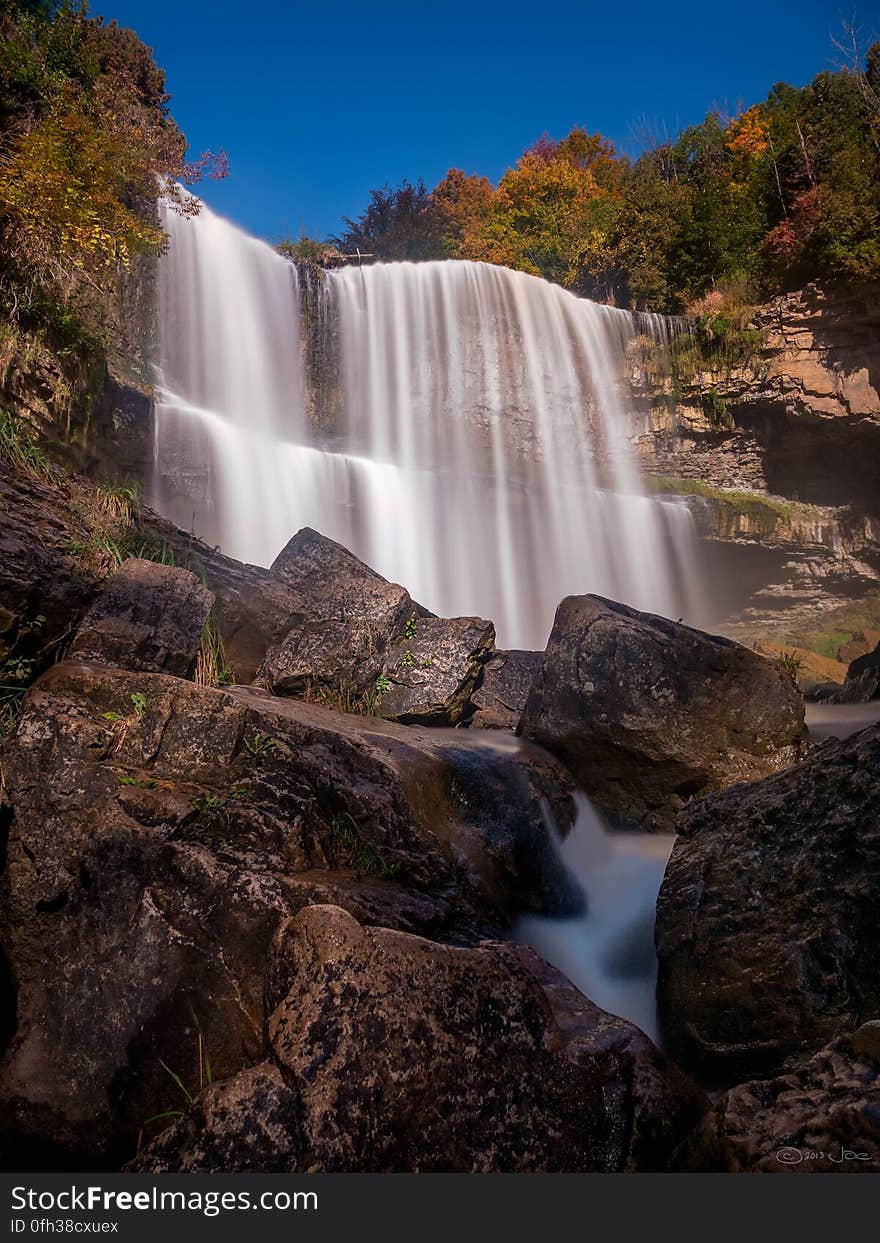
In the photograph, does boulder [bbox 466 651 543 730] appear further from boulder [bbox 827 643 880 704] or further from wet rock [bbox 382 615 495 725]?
boulder [bbox 827 643 880 704]

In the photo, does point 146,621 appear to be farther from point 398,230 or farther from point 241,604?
point 398,230

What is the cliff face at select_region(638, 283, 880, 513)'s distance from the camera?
52.6 ft

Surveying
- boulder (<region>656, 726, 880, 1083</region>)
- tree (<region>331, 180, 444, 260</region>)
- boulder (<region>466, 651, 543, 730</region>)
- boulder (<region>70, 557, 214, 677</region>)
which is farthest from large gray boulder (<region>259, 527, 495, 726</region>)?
tree (<region>331, 180, 444, 260</region>)

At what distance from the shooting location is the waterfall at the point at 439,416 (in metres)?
15.6

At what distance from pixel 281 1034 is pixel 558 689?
4.32m

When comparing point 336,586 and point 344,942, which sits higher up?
point 336,586

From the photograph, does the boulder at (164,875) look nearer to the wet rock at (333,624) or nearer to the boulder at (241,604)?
the wet rock at (333,624)

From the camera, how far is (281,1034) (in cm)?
226

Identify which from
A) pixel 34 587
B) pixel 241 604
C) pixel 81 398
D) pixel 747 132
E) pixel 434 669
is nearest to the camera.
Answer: pixel 34 587

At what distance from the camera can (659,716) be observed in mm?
5883

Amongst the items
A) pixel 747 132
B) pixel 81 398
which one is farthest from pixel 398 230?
pixel 81 398

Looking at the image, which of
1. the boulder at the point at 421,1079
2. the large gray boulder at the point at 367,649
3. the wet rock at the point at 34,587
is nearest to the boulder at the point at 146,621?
the wet rock at the point at 34,587

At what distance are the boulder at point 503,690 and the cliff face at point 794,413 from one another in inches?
477
